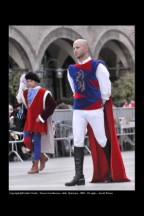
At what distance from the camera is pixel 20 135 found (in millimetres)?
14625

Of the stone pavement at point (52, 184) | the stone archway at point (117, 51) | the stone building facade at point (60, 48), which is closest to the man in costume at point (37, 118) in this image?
the stone pavement at point (52, 184)

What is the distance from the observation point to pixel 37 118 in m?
10.0

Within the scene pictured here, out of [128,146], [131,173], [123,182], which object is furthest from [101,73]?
[128,146]

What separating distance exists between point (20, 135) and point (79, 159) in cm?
699

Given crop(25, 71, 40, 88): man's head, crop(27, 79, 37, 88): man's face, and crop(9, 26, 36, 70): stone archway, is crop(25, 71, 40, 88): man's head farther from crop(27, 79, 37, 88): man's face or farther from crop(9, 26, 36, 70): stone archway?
crop(9, 26, 36, 70): stone archway

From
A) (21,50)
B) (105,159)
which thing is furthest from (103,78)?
(21,50)

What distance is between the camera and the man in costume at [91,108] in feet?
25.3

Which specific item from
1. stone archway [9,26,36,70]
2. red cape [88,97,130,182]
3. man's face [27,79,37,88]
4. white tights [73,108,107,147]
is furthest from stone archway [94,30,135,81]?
white tights [73,108,107,147]

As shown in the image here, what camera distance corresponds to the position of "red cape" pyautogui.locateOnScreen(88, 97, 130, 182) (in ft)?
25.9

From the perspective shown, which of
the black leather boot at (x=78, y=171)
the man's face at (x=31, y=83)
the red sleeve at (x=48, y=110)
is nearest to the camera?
the black leather boot at (x=78, y=171)

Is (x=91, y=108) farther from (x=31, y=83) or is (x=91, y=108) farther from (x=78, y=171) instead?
(x=31, y=83)

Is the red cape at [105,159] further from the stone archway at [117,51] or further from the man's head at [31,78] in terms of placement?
Answer: the stone archway at [117,51]
